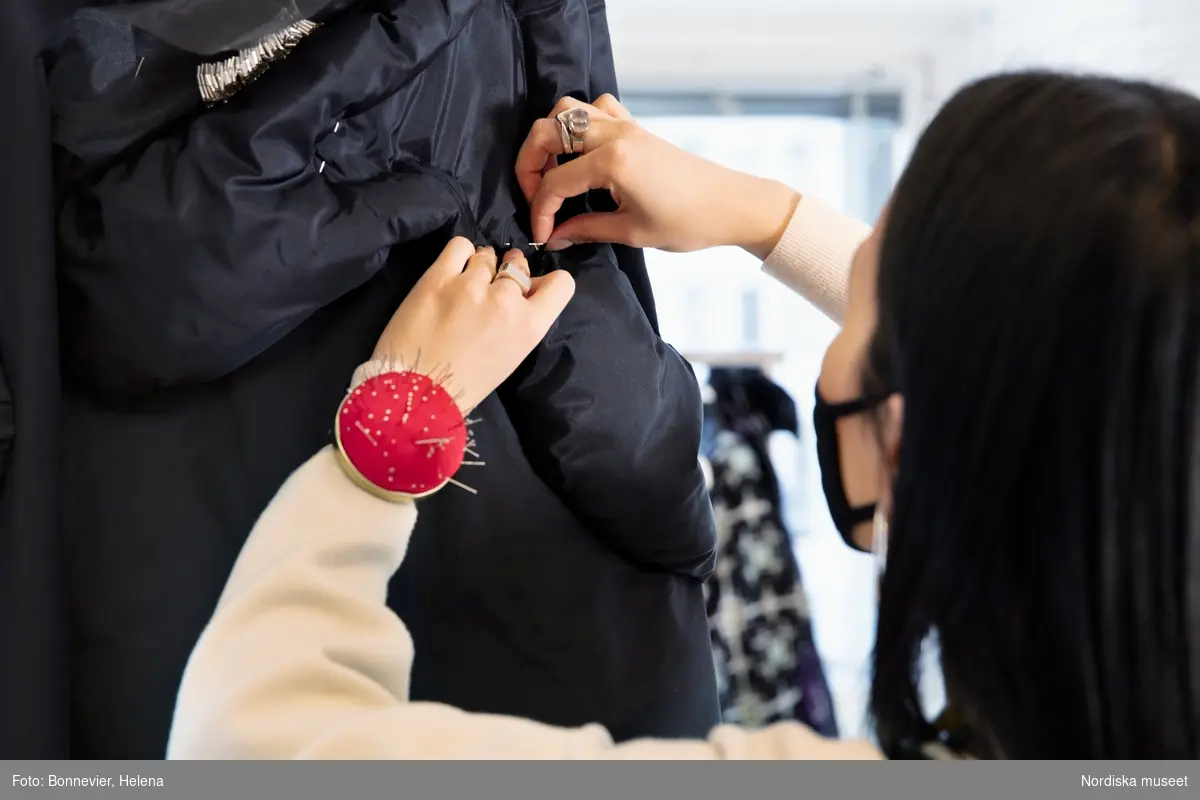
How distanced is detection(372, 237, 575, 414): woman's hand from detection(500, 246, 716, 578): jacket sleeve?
54mm

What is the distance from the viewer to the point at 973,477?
0.50m

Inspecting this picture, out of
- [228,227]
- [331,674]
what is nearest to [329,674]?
[331,674]

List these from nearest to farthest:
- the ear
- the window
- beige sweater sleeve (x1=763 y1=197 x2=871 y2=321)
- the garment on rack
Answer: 1. the ear
2. beige sweater sleeve (x1=763 y1=197 x2=871 y2=321)
3. the garment on rack
4. the window

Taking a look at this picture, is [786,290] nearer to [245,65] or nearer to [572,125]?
[572,125]

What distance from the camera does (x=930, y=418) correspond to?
19.8 inches

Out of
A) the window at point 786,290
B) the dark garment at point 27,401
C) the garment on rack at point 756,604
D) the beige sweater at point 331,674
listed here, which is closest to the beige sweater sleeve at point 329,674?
the beige sweater at point 331,674

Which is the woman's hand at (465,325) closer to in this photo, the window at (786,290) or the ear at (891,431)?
the ear at (891,431)

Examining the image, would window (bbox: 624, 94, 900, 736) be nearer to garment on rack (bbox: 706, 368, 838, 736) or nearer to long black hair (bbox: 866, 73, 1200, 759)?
garment on rack (bbox: 706, 368, 838, 736)

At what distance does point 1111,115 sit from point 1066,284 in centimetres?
9

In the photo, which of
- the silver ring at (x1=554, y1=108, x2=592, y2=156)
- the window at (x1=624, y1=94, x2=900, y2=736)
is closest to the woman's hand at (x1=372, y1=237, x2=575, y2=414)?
the silver ring at (x1=554, y1=108, x2=592, y2=156)

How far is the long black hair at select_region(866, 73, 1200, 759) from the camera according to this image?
1.47ft

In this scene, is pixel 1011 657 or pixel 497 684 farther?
pixel 497 684
